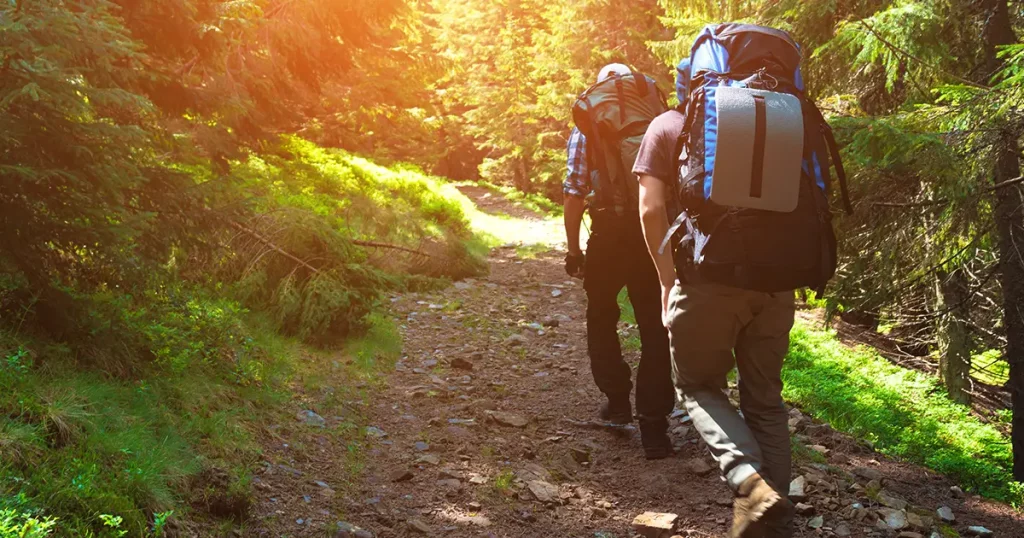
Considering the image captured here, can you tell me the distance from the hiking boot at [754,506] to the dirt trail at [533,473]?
947 millimetres

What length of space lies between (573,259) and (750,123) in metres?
2.19

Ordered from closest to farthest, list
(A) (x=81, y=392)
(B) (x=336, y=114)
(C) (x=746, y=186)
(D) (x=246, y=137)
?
(C) (x=746, y=186), (A) (x=81, y=392), (D) (x=246, y=137), (B) (x=336, y=114)

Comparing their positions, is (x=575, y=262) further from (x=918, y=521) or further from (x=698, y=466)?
(x=918, y=521)

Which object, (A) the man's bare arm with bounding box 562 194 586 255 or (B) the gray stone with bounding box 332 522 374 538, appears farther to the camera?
(A) the man's bare arm with bounding box 562 194 586 255

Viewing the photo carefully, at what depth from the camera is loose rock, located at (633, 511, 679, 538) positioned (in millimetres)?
3791

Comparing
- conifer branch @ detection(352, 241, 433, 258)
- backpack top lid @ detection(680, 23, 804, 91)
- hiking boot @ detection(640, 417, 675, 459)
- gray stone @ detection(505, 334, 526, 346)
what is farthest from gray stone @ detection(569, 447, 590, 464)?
conifer branch @ detection(352, 241, 433, 258)

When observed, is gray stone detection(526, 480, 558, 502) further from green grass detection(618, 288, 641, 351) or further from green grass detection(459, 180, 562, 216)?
green grass detection(459, 180, 562, 216)

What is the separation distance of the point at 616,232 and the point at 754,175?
1.83m

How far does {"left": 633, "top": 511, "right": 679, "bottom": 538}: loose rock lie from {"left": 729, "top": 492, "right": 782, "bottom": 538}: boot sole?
0.91 meters

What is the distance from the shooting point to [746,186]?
115 inches

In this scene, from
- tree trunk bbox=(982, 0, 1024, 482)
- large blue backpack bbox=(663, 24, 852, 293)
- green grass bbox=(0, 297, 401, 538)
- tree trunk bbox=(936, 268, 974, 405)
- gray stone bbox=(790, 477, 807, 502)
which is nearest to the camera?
green grass bbox=(0, 297, 401, 538)

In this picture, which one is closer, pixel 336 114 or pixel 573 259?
pixel 573 259

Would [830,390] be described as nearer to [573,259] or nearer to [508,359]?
[508,359]

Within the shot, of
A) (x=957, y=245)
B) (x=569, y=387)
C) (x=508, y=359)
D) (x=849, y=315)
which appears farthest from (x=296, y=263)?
(x=849, y=315)
